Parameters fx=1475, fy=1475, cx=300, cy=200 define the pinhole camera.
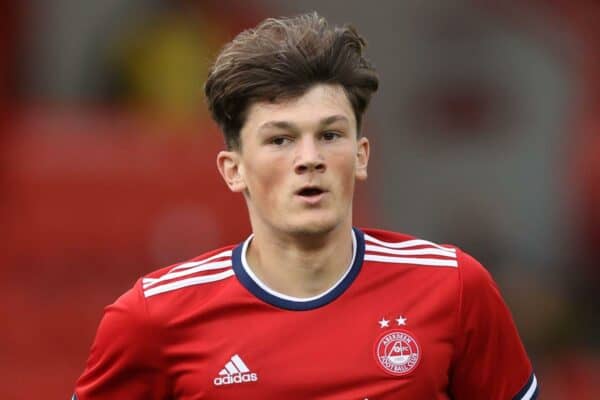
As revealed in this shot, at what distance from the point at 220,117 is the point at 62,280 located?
4.39m

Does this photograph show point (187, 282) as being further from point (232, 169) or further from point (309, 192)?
point (309, 192)

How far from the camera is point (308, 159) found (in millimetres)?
3613

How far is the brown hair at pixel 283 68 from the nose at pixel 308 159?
0.16 meters

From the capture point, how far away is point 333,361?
372 cm

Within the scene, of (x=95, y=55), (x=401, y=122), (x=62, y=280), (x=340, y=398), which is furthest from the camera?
(x=401, y=122)

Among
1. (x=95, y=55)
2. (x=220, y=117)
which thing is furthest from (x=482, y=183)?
(x=220, y=117)

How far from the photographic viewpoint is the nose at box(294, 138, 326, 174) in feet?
11.9

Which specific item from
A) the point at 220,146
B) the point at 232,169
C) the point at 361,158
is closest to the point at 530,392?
the point at 361,158

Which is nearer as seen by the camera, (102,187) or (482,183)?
(102,187)

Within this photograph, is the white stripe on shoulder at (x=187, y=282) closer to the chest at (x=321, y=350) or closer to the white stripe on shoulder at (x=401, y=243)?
the chest at (x=321, y=350)

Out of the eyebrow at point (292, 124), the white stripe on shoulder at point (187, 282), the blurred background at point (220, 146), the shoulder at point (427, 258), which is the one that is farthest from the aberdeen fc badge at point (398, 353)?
the blurred background at point (220, 146)

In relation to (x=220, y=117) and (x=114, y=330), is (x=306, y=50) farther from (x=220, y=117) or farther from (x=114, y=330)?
(x=114, y=330)

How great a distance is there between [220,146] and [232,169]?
4.34 metres

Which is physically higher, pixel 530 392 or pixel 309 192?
pixel 309 192
